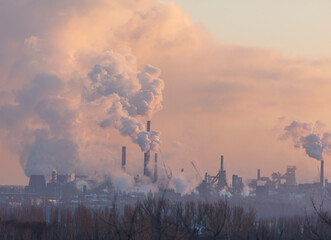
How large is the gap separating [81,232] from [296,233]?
23646 mm

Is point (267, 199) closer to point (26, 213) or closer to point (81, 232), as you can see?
point (26, 213)

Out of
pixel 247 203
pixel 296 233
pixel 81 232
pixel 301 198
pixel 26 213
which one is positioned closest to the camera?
pixel 81 232

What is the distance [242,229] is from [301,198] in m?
125

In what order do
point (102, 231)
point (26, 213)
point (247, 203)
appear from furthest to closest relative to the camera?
point (247, 203) → point (26, 213) → point (102, 231)

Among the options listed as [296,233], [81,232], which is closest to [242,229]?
[296,233]

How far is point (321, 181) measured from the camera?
18800cm

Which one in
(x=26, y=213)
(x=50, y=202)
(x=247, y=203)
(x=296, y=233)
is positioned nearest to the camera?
(x=296, y=233)

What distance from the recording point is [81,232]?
210ft

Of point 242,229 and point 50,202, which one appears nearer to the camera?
point 242,229

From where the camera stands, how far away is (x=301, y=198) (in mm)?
186500

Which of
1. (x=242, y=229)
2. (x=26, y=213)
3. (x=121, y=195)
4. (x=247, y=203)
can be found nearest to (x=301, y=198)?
(x=247, y=203)

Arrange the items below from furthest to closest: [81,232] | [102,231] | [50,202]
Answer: [50,202] → [81,232] → [102,231]

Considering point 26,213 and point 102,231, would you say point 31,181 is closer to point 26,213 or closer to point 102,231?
point 26,213

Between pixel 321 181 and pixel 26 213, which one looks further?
pixel 321 181
